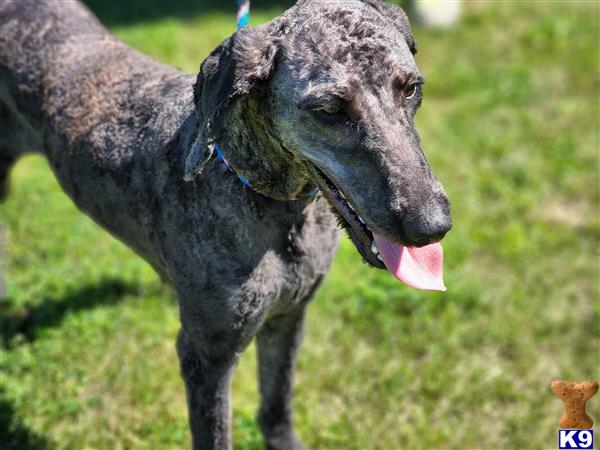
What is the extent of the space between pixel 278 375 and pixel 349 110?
1559 mm

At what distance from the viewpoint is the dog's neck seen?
2322mm

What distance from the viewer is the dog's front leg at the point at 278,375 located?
314 centimetres

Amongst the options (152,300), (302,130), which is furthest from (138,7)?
(302,130)

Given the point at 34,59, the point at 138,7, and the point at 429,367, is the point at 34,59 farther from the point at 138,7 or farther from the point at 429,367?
the point at 138,7

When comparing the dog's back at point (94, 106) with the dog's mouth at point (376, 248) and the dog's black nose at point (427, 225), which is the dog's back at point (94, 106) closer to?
the dog's mouth at point (376, 248)

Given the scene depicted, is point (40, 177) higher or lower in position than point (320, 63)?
lower

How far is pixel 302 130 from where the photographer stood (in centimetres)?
219

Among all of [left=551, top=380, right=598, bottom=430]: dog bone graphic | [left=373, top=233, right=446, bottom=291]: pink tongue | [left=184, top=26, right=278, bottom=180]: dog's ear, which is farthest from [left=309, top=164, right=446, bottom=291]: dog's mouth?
[left=551, top=380, right=598, bottom=430]: dog bone graphic

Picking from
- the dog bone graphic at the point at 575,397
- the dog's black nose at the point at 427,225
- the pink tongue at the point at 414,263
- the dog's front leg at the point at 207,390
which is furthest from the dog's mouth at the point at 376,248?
the dog's front leg at the point at 207,390

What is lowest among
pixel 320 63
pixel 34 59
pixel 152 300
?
pixel 152 300

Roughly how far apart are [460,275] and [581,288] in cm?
75

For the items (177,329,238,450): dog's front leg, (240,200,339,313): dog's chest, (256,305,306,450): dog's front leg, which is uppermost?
(240,200,339,313): dog's chest

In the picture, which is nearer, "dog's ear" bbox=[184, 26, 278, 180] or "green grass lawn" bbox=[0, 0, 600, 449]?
"dog's ear" bbox=[184, 26, 278, 180]

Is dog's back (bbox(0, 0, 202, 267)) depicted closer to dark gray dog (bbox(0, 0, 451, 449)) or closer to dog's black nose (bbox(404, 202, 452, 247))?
dark gray dog (bbox(0, 0, 451, 449))
